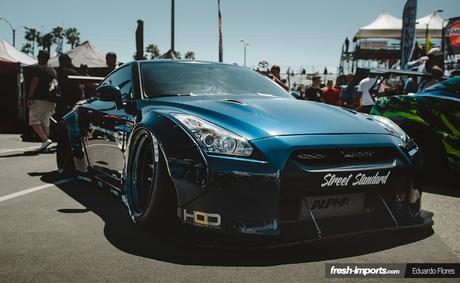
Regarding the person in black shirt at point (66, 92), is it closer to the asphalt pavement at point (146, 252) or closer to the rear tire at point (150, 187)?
the asphalt pavement at point (146, 252)

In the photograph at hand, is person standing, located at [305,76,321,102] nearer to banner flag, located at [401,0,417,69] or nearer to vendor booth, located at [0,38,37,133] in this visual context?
vendor booth, located at [0,38,37,133]

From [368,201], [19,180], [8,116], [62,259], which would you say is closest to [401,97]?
[368,201]

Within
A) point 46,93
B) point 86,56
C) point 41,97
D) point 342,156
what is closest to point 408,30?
point 86,56

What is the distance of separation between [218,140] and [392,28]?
42.9 metres

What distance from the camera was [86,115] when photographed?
14.6 feet

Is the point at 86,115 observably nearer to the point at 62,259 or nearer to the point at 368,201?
the point at 62,259

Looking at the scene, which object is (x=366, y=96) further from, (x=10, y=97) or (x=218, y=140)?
(x=10, y=97)

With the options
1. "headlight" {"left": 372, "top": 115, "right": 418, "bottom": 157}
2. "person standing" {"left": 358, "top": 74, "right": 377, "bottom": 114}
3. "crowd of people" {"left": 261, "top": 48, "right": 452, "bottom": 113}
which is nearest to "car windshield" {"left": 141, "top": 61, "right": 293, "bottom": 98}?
"crowd of people" {"left": 261, "top": 48, "right": 452, "bottom": 113}

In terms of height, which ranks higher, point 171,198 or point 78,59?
point 78,59

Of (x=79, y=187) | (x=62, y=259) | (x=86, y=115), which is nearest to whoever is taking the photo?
(x=62, y=259)

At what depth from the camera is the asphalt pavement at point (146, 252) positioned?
2295 mm

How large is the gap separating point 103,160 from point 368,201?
2.38 meters

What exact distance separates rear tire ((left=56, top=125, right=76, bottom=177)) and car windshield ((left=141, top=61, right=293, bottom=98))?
1786mm

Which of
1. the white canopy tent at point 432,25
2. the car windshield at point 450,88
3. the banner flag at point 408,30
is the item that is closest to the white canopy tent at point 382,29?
the white canopy tent at point 432,25
